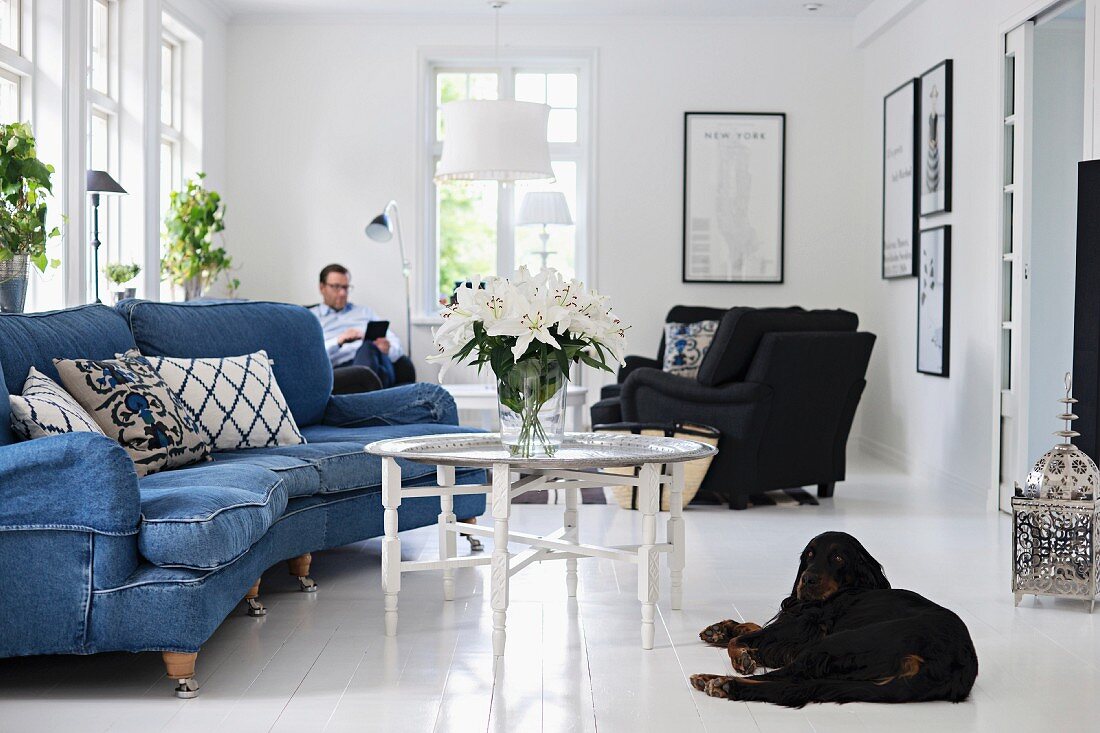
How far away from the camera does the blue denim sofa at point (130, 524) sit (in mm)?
2533

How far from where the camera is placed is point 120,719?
247cm

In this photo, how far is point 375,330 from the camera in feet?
22.3

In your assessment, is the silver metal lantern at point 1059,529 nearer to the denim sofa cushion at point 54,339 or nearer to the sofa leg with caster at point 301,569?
the sofa leg with caster at point 301,569

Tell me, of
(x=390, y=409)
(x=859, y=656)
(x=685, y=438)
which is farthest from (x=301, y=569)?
(x=685, y=438)

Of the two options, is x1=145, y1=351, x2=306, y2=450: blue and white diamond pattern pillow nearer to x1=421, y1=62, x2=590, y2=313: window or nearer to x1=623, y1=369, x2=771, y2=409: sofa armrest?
x1=623, y1=369, x2=771, y2=409: sofa armrest

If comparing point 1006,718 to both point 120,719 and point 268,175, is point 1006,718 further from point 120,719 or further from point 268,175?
point 268,175

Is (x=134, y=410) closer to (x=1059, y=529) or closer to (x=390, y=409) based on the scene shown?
(x=390, y=409)

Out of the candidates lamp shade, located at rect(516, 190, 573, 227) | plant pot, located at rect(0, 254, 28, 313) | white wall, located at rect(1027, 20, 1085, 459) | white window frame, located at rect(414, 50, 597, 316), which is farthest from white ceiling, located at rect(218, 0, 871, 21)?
plant pot, located at rect(0, 254, 28, 313)

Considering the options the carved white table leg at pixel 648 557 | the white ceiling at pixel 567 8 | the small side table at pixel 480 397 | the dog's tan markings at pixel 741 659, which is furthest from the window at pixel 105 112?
the dog's tan markings at pixel 741 659

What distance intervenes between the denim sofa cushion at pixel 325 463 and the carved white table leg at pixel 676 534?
0.99 m

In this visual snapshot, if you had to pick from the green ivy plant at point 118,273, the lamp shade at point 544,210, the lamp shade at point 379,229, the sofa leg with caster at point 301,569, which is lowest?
the sofa leg with caster at point 301,569

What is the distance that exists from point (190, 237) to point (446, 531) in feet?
12.1

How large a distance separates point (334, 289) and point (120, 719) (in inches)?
197

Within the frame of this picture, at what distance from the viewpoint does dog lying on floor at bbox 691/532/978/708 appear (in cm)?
260
